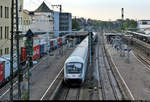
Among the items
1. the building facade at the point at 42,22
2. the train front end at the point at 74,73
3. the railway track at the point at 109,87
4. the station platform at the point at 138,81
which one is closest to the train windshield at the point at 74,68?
the train front end at the point at 74,73

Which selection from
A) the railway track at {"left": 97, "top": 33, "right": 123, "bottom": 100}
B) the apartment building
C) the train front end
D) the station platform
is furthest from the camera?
the apartment building

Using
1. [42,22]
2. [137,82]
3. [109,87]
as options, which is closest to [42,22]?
[42,22]

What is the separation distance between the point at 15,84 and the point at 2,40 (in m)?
9.54

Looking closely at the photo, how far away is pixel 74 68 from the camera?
22562mm

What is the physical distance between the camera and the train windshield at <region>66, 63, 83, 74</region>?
22.5 meters

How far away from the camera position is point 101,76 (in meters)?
29.3

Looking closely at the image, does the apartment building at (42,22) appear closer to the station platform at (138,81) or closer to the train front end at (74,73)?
the station platform at (138,81)

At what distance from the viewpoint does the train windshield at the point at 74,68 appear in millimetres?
22469

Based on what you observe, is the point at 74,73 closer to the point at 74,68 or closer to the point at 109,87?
the point at 74,68

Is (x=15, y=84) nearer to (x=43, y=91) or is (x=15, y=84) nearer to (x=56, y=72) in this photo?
(x=43, y=91)

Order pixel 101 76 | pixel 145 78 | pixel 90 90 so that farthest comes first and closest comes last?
1. pixel 101 76
2. pixel 145 78
3. pixel 90 90

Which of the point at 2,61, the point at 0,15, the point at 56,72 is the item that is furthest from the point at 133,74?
the point at 0,15

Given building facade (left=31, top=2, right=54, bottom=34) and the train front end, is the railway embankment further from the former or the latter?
building facade (left=31, top=2, right=54, bottom=34)

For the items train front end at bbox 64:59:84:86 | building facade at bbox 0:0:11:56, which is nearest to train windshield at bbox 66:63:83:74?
train front end at bbox 64:59:84:86
